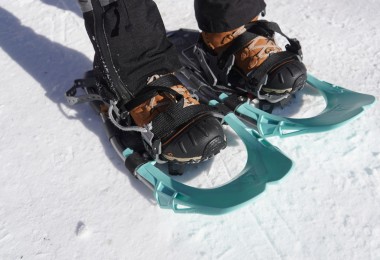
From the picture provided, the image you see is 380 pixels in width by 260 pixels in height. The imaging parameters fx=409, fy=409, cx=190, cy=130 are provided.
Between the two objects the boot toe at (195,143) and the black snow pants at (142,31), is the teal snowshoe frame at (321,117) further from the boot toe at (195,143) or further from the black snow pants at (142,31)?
the black snow pants at (142,31)

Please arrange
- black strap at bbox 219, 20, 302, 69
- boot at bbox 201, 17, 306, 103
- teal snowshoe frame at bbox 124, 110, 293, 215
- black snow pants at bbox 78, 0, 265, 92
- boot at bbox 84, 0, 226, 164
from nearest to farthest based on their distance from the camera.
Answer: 1. teal snowshoe frame at bbox 124, 110, 293, 215
2. boot at bbox 84, 0, 226, 164
3. black snow pants at bbox 78, 0, 265, 92
4. boot at bbox 201, 17, 306, 103
5. black strap at bbox 219, 20, 302, 69

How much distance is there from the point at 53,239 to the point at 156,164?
533 mm

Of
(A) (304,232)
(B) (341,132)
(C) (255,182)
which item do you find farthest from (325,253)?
(B) (341,132)

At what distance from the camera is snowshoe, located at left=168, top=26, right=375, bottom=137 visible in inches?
73.3

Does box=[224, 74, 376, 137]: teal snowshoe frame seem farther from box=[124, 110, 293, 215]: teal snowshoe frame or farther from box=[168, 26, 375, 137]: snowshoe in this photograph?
box=[124, 110, 293, 215]: teal snowshoe frame

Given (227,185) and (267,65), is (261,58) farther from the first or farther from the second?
(227,185)

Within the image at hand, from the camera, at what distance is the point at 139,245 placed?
158cm

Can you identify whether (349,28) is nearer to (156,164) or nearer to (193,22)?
(193,22)

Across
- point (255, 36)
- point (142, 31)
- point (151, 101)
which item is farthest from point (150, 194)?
point (255, 36)

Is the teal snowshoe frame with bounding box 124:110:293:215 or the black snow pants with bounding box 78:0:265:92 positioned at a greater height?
the black snow pants with bounding box 78:0:265:92

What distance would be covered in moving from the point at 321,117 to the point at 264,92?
0.95 ft

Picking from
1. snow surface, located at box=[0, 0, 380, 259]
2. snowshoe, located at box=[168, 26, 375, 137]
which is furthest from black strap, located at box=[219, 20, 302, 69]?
snow surface, located at box=[0, 0, 380, 259]

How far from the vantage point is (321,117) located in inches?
73.9

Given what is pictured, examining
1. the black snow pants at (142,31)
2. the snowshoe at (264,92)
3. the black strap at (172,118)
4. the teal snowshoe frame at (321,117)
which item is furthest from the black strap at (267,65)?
the black strap at (172,118)
